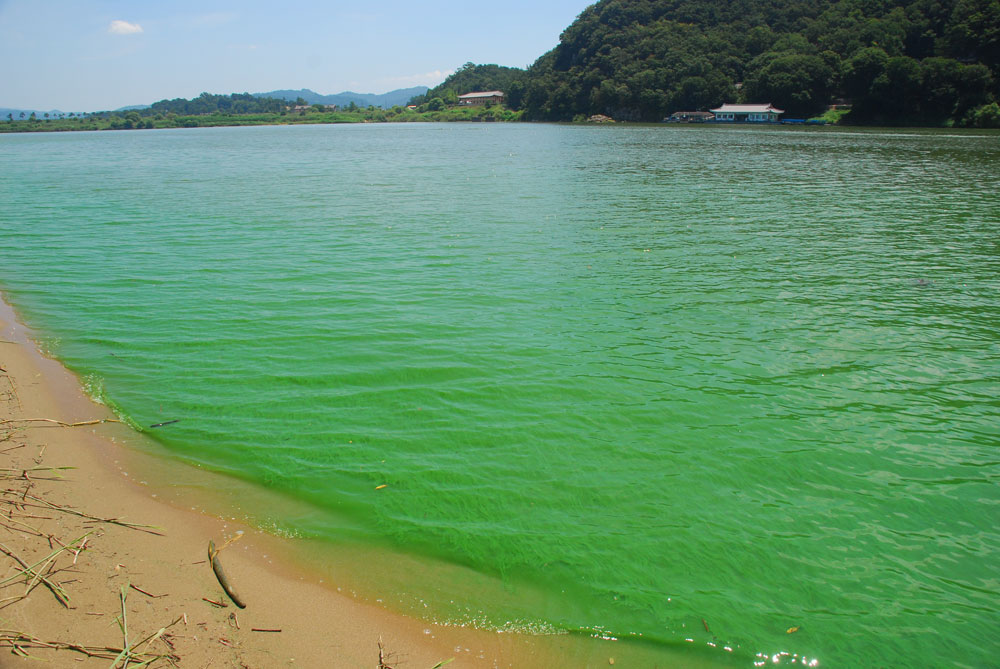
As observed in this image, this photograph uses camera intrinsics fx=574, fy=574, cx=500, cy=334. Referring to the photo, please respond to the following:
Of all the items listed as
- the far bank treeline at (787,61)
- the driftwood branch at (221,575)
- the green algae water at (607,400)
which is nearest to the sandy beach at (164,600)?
the driftwood branch at (221,575)

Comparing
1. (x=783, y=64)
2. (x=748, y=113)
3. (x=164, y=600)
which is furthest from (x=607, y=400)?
(x=783, y=64)

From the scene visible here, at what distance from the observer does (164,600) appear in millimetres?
4961

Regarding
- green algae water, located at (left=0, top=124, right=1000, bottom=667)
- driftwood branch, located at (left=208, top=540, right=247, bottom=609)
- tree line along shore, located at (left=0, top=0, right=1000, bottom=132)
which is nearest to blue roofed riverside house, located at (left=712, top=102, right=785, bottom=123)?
tree line along shore, located at (left=0, top=0, right=1000, bottom=132)

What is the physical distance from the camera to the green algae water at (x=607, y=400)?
18.4 feet

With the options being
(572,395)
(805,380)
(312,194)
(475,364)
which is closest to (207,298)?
(475,364)

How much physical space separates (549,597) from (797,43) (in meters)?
157

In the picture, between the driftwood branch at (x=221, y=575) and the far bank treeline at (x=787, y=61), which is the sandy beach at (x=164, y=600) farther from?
the far bank treeline at (x=787, y=61)

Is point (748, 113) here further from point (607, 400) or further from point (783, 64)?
point (607, 400)

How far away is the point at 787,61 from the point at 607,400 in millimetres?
137862

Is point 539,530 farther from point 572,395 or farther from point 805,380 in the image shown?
point 805,380

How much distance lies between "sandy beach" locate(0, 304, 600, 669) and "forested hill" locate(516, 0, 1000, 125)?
112 m

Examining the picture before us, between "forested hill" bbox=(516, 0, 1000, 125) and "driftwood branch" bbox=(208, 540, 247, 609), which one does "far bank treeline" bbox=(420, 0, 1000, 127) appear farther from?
"driftwood branch" bbox=(208, 540, 247, 609)

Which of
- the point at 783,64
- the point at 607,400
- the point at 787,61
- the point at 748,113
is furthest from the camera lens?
the point at 748,113

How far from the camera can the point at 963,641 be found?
5.09 meters
